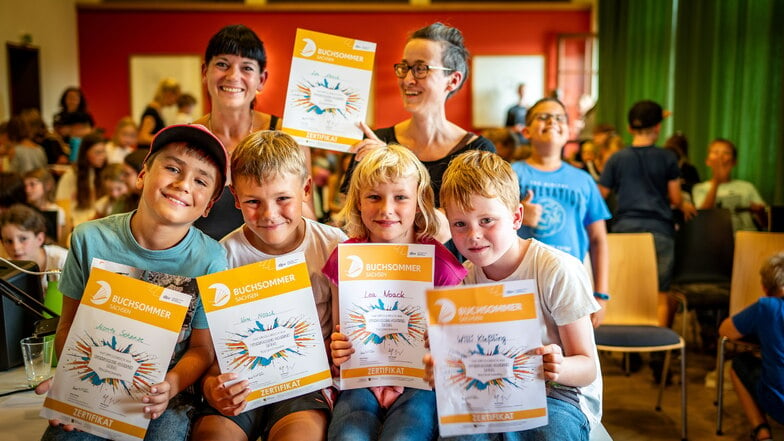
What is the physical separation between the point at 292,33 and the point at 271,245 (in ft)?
33.7

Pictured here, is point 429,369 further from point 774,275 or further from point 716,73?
point 716,73

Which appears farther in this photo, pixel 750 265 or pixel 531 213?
pixel 750 265

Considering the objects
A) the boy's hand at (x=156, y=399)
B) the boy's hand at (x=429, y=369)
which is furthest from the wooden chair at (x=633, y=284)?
the boy's hand at (x=156, y=399)

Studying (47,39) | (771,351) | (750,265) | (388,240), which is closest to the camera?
(388,240)

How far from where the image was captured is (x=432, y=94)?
238cm

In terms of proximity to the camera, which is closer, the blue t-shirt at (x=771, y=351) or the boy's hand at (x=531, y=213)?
the boy's hand at (x=531, y=213)

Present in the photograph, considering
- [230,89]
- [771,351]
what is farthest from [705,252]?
[230,89]

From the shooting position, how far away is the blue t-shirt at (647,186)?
14.9 ft

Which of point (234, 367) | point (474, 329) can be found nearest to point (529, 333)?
point (474, 329)

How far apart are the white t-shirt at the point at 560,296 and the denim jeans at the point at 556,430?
0.04 metres

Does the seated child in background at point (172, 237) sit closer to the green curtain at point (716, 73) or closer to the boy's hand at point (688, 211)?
the boy's hand at point (688, 211)

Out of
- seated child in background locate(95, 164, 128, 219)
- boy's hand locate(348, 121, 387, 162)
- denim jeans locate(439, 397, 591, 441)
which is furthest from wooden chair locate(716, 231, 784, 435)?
seated child in background locate(95, 164, 128, 219)

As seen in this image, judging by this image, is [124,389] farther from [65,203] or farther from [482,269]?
[65,203]

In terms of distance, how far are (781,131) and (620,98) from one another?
4.04 m
